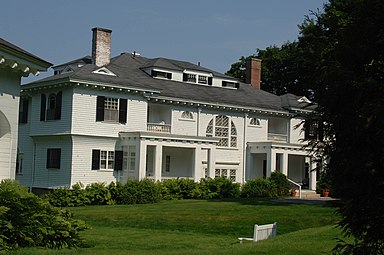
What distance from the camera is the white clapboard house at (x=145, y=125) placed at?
37469 millimetres

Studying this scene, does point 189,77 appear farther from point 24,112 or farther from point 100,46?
point 24,112

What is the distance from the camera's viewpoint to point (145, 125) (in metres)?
40.0

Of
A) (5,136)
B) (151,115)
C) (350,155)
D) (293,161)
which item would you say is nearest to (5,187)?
(5,136)

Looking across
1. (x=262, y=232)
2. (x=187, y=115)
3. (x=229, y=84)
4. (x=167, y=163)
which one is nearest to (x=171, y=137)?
(x=187, y=115)

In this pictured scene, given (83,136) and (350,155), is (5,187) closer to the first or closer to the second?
(350,155)

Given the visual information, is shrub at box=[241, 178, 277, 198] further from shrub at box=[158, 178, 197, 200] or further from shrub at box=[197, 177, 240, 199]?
shrub at box=[158, 178, 197, 200]

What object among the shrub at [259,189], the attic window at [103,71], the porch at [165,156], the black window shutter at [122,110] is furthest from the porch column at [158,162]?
the shrub at [259,189]

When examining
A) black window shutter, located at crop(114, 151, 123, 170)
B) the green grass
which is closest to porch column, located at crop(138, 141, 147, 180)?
black window shutter, located at crop(114, 151, 123, 170)

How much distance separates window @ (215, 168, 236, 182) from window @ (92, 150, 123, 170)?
818 centimetres

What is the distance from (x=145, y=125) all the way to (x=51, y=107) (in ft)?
18.8

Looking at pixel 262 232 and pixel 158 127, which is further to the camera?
pixel 158 127

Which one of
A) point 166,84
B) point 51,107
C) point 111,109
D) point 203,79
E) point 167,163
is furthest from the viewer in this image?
point 203,79

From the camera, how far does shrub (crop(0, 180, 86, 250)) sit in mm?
11789

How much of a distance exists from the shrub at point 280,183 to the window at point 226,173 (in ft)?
9.32
